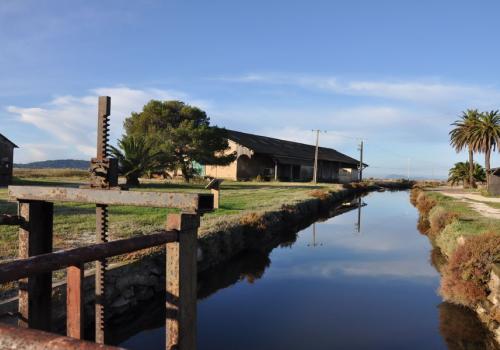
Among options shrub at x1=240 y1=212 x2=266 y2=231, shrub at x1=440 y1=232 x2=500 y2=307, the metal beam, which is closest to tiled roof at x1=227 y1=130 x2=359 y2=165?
shrub at x1=240 y1=212 x2=266 y2=231

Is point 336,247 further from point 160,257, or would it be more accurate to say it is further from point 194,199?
point 194,199

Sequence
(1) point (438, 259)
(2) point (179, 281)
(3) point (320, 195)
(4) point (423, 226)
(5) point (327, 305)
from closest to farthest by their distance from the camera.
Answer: (2) point (179, 281), (5) point (327, 305), (1) point (438, 259), (4) point (423, 226), (3) point (320, 195)

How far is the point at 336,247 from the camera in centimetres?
1608

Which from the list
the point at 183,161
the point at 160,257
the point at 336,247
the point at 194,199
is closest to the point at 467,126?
the point at 183,161

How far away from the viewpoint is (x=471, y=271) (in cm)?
831

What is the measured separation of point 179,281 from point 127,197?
0.77 meters

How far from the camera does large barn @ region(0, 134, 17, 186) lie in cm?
2564

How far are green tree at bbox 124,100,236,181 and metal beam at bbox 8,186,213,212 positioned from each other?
25.4 m

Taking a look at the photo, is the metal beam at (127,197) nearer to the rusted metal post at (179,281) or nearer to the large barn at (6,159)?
the rusted metal post at (179,281)

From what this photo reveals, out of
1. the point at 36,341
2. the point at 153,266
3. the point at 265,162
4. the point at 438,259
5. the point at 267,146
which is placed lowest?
the point at 438,259

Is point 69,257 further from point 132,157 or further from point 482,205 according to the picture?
point 482,205

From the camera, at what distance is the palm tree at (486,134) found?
46.7 m

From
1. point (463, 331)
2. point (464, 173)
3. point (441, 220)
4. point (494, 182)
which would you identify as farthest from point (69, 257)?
point (464, 173)

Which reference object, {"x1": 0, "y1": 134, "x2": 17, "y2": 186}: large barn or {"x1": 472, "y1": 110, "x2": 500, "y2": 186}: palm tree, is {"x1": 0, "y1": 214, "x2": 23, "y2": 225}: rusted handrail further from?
{"x1": 472, "y1": 110, "x2": 500, "y2": 186}: palm tree
